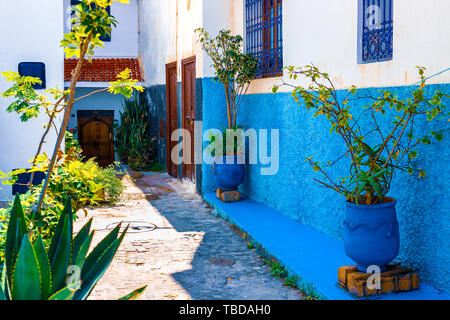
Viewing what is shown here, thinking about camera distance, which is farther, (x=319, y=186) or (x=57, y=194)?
(x=319, y=186)

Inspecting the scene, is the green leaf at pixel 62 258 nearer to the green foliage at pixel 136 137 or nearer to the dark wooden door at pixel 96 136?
the green foliage at pixel 136 137

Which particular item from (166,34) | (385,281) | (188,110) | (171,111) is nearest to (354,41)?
(385,281)

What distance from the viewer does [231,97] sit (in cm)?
837

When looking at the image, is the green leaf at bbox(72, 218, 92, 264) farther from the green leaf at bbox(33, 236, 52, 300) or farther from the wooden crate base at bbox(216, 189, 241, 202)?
the wooden crate base at bbox(216, 189, 241, 202)

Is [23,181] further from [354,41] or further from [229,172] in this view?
[354,41]

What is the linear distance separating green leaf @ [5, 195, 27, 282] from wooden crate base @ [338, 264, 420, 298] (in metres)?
2.48

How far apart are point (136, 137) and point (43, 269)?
35.6 ft

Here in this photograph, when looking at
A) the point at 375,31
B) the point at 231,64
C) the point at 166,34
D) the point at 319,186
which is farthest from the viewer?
the point at 166,34

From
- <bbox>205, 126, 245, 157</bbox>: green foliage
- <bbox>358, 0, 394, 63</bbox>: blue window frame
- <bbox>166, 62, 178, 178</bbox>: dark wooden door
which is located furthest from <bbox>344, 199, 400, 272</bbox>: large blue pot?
<bbox>166, 62, 178, 178</bbox>: dark wooden door

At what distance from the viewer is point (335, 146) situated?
221 inches

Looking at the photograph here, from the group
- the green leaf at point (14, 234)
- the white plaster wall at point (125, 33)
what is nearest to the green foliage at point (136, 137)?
the white plaster wall at point (125, 33)

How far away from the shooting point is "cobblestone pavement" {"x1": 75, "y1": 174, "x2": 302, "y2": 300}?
4754 millimetres

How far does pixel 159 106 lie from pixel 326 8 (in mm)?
7638

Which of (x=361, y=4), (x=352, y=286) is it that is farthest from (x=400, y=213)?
(x=361, y=4)
